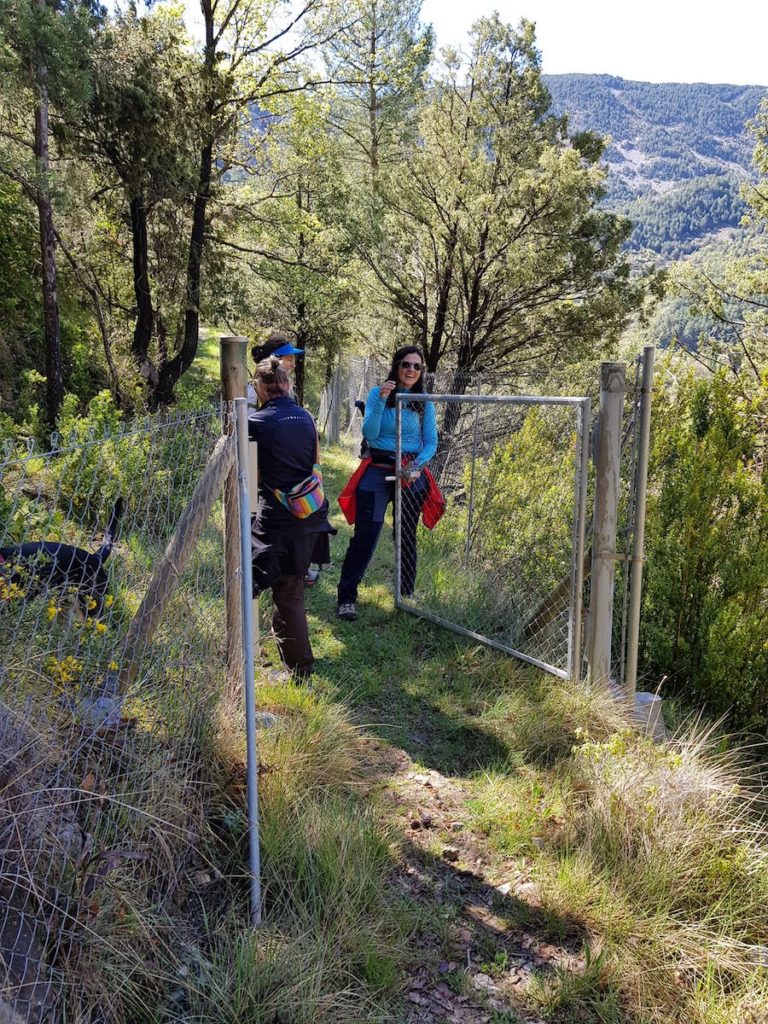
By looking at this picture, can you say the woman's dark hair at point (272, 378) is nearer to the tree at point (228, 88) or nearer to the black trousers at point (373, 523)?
the black trousers at point (373, 523)

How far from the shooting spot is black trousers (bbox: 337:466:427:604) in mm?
4824

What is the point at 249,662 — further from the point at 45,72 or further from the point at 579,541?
the point at 45,72

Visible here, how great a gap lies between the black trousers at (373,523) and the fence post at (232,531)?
6.05 feet

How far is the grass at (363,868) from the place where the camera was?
187cm

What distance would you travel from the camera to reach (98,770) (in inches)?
81.2

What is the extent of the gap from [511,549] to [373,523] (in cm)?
97

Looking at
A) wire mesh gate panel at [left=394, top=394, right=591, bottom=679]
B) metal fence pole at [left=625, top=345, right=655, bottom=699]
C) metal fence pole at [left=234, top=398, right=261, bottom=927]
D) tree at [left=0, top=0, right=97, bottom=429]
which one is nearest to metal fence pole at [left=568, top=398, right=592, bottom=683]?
wire mesh gate panel at [left=394, top=394, right=591, bottom=679]

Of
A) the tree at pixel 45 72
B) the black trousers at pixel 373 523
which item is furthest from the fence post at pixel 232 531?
the tree at pixel 45 72

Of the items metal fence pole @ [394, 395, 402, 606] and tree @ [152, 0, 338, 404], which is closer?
metal fence pole @ [394, 395, 402, 606]

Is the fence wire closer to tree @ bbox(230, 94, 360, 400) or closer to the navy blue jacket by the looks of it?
the navy blue jacket

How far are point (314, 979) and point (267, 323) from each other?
569 inches

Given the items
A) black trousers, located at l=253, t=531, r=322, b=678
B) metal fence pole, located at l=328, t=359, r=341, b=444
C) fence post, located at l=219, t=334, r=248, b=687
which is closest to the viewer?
fence post, located at l=219, t=334, r=248, b=687

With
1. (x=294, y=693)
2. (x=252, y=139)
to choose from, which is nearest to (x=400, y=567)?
(x=294, y=693)

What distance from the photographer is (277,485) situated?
3488 mm
